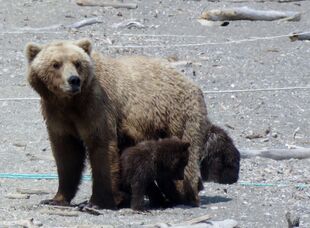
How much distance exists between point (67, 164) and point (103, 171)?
0.43 meters

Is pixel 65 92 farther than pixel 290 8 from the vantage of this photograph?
No

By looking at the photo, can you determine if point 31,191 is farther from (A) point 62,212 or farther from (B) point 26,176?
(A) point 62,212

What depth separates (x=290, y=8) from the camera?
2233 centimetres

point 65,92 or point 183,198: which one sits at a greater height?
point 65,92

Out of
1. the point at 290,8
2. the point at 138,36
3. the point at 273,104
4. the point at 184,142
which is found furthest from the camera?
the point at 290,8

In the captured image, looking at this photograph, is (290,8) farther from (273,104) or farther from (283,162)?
(283,162)

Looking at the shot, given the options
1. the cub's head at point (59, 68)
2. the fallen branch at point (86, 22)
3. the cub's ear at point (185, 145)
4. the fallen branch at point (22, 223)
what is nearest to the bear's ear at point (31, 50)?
the cub's head at point (59, 68)

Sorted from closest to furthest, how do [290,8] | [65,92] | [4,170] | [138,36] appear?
1. [65,92]
2. [4,170]
3. [138,36]
4. [290,8]

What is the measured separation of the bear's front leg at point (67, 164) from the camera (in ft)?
31.9

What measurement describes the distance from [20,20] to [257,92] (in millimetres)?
6159

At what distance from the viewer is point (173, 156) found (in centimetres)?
975

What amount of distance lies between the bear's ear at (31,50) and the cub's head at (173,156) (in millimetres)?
1294

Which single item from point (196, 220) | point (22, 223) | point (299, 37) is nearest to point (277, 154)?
point (196, 220)

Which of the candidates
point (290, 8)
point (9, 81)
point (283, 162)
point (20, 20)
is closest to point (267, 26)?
point (290, 8)
